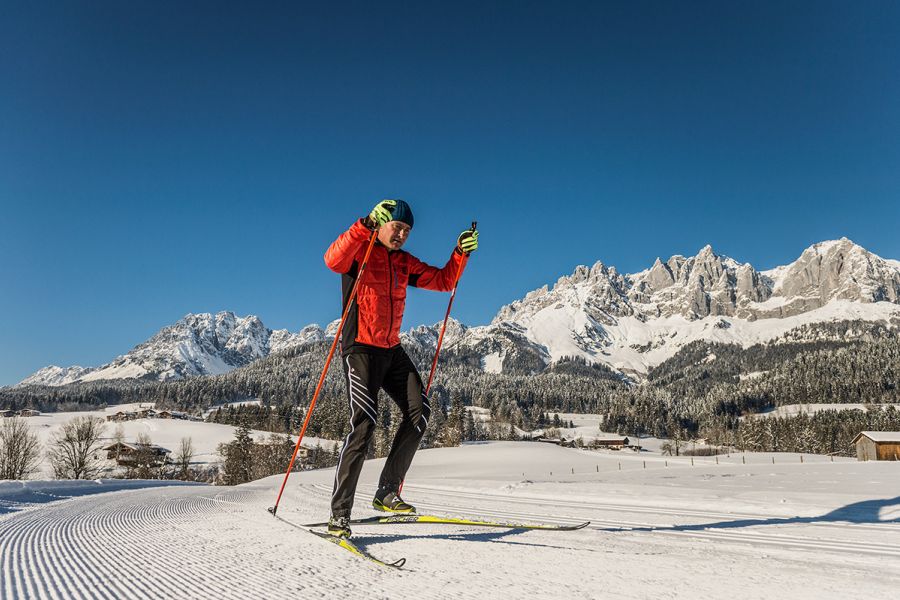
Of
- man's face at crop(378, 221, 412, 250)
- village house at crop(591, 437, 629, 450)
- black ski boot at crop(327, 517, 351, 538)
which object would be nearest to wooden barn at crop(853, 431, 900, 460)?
man's face at crop(378, 221, 412, 250)

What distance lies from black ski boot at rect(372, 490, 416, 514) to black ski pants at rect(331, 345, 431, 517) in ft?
0.19

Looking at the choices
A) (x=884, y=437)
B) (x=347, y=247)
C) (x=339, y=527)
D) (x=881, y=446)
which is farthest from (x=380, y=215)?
(x=884, y=437)

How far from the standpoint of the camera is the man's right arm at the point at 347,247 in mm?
4035

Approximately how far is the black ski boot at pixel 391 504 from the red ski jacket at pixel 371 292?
1.35 meters

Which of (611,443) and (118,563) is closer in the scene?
(118,563)

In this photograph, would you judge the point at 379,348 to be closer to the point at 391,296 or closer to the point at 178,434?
the point at 391,296

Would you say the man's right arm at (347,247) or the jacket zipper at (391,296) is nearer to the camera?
the man's right arm at (347,247)

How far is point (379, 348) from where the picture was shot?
4.42 m

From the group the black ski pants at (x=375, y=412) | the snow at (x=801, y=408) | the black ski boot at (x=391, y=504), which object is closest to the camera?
the black ski pants at (x=375, y=412)

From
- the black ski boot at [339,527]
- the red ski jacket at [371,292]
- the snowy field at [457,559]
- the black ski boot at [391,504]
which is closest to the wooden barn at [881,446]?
the snowy field at [457,559]

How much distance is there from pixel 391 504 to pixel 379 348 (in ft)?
4.62

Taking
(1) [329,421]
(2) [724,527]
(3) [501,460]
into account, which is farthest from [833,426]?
(2) [724,527]

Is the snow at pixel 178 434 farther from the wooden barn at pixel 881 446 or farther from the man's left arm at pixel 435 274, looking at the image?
the man's left arm at pixel 435 274

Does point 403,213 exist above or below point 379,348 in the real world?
above
